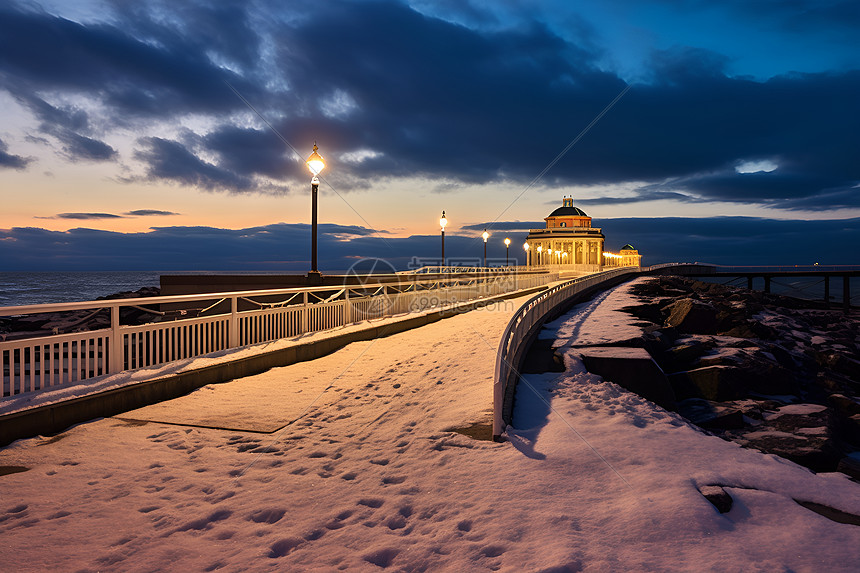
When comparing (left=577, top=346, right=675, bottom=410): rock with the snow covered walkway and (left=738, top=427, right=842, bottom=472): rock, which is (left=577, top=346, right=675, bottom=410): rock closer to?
the snow covered walkway

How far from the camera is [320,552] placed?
3.70m

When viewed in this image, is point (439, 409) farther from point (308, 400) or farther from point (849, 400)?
point (849, 400)

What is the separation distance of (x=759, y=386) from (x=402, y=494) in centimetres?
1010

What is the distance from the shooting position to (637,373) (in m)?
8.74

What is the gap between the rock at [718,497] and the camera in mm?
4380

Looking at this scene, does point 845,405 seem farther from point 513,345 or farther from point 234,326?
point 234,326

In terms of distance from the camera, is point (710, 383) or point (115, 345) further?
point (710, 383)

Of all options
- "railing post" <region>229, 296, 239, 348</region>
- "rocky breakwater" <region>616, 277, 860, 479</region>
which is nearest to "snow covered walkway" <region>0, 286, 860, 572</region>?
"rocky breakwater" <region>616, 277, 860, 479</region>

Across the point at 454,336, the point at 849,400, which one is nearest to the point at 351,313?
the point at 454,336

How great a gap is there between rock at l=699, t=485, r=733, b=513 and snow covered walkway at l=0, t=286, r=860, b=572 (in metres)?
0.11

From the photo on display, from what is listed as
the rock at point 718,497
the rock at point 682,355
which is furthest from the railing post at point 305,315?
the rock at point 718,497

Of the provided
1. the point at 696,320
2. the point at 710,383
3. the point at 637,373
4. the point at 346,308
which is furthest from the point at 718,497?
the point at 696,320

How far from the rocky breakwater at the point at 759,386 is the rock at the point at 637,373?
3.06 feet

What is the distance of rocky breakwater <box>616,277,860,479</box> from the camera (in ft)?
25.1
